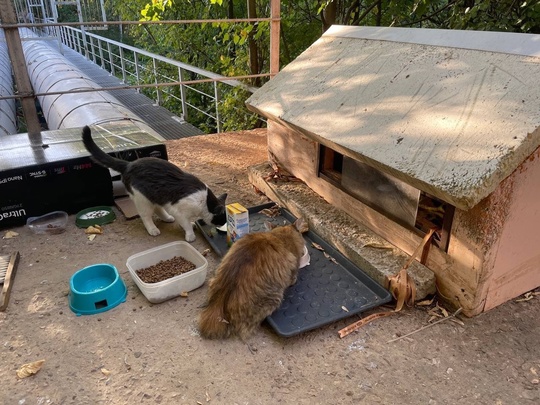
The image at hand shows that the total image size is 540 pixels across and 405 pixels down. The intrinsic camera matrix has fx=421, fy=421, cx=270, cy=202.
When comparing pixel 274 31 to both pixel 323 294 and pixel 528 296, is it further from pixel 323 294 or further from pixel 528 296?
pixel 528 296

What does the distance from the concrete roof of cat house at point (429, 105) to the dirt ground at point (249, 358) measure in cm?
86

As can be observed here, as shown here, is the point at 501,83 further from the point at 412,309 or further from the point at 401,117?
the point at 412,309

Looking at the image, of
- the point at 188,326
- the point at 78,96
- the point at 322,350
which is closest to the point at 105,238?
the point at 188,326

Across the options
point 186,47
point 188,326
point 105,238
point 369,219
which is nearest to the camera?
point 188,326

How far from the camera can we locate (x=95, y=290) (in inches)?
→ 97.1

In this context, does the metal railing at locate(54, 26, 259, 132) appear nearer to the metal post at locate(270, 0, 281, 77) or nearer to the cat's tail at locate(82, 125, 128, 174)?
the metal post at locate(270, 0, 281, 77)

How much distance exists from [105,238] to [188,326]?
125 centimetres

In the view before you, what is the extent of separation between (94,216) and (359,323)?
227cm

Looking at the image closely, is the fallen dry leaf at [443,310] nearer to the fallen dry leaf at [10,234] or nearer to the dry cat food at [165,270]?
the dry cat food at [165,270]

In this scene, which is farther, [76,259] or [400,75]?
[76,259]

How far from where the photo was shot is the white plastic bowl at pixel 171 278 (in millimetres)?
2471

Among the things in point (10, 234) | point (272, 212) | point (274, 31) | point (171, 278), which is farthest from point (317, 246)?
point (274, 31)

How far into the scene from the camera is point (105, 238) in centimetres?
321

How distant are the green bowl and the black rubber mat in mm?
987
